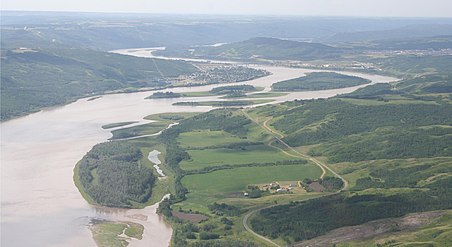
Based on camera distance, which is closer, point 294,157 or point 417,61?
point 294,157

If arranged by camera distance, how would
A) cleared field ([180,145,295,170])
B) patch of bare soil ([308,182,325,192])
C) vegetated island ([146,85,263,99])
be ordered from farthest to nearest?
vegetated island ([146,85,263,99]) < cleared field ([180,145,295,170]) < patch of bare soil ([308,182,325,192])

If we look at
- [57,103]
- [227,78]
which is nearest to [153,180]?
[57,103]

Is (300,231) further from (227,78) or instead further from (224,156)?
(227,78)

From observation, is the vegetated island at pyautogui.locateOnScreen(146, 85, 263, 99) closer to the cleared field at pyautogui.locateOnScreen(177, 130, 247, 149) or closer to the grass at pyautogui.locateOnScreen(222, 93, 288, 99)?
A: the grass at pyautogui.locateOnScreen(222, 93, 288, 99)

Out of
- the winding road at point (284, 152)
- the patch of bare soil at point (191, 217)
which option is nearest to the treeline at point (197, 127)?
the winding road at point (284, 152)

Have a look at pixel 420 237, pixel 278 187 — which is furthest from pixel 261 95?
pixel 420 237

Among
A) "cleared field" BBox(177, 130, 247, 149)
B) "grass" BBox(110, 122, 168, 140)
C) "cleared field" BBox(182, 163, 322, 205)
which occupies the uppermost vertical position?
"cleared field" BBox(182, 163, 322, 205)

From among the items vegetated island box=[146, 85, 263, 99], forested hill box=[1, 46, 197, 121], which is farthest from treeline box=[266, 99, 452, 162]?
forested hill box=[1, 46, 197, 121]
